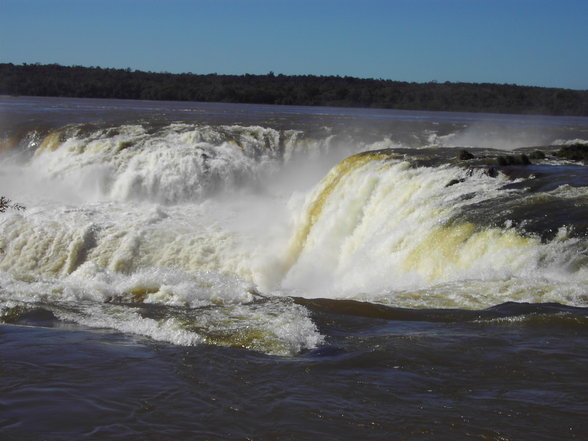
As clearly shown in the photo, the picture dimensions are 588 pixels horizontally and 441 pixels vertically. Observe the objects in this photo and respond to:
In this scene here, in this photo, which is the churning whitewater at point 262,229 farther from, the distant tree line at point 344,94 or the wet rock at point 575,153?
the distant tree line at point 344,94

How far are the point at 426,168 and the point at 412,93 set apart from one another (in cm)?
5551

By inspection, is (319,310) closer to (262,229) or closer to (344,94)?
(262,229)

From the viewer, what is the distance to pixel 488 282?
9.17 meters

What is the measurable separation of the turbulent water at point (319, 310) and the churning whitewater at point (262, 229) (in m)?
0.05

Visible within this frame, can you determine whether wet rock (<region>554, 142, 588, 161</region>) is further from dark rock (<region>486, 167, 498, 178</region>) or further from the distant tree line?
the distant tree line

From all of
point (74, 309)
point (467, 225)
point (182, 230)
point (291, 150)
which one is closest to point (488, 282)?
point (467, 225)

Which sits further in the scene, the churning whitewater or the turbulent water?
the churning whitewater

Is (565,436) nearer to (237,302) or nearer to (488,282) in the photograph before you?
(488,282)

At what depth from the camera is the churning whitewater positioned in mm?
8781

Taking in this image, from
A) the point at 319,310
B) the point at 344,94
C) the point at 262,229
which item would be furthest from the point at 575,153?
the point at 344,94

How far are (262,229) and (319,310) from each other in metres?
8.84

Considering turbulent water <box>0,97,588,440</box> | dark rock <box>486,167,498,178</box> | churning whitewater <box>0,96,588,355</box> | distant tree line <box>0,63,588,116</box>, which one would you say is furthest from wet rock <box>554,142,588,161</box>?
distant tree line <box>0,63,588,116</box>

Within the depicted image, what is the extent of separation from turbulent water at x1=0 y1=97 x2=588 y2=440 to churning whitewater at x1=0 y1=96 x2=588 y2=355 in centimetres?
5

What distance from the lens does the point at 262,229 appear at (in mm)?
17172
